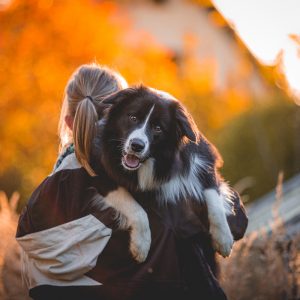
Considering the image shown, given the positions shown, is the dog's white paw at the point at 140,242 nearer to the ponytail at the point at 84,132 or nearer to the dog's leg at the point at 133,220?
the dog's leg at the point at 133,220

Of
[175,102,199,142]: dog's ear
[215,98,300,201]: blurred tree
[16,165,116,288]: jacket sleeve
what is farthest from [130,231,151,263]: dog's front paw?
[215,98,300,201]: blurred tree

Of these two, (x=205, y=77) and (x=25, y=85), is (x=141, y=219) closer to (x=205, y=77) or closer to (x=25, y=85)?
(x=25, y=85)

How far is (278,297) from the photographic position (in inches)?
191

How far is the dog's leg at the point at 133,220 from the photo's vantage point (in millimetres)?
2977

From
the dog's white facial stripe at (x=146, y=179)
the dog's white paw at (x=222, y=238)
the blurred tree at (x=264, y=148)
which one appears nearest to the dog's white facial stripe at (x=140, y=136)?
the dog's white facial stripe at (x=146, y=179)

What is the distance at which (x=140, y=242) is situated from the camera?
299 centimetres

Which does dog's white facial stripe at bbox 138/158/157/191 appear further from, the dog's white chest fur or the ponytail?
the ponytail

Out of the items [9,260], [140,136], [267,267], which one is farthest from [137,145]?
[9,260]

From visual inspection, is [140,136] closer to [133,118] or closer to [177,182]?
[133,118]

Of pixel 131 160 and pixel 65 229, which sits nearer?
pixel 65 229

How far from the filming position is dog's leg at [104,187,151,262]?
2977 millimetres

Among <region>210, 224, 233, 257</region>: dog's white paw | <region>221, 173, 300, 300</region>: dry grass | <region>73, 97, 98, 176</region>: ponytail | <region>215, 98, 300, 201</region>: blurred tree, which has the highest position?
<region>73, 97, 98, 176</region>: ponytail

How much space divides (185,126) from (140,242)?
738mm

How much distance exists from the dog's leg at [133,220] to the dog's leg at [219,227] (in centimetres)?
46
